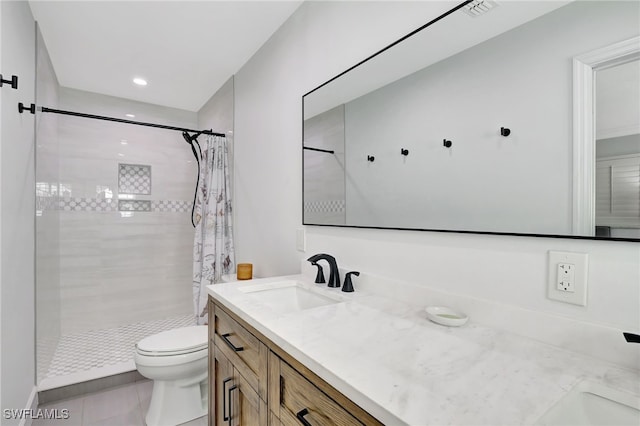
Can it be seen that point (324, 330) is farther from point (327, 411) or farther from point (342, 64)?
point (342, 64)

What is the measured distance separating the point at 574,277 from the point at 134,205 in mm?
3695

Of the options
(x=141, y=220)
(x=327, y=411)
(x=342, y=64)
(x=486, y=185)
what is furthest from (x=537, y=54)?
(x=141, y=220)

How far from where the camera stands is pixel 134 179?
3369 mm

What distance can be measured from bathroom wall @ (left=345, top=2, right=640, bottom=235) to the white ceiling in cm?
123

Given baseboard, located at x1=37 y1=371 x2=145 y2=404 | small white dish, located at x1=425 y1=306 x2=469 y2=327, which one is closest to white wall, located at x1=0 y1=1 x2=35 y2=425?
baseboard, located at x1=37 y1=371 x2=145 y2=404

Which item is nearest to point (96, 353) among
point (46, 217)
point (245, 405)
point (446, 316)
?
point (46, 217)

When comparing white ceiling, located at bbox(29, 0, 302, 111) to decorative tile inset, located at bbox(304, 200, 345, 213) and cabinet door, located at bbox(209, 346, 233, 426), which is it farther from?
cabinet door, located at bbox(209, 346, 233, 426)

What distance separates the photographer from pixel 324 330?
0.88 metres

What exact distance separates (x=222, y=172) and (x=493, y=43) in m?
2.25

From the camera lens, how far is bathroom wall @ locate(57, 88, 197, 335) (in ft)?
9.88

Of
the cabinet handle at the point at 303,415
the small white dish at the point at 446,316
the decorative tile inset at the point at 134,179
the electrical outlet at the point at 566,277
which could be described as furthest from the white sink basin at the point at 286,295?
the decorative tile inset at the point at 134,179

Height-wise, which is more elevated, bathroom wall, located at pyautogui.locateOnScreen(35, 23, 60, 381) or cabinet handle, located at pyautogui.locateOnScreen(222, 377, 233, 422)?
bathroom wall, located at pyautogui.locateOnScreen(35, 23, 60, 381)

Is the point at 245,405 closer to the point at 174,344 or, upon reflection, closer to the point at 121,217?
the point at 174,344

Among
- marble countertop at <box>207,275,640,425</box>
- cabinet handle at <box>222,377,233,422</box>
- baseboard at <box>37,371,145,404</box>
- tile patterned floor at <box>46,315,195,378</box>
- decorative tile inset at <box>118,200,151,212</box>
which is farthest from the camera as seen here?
decorative tile inset at <box>118,200,151,212</box>
